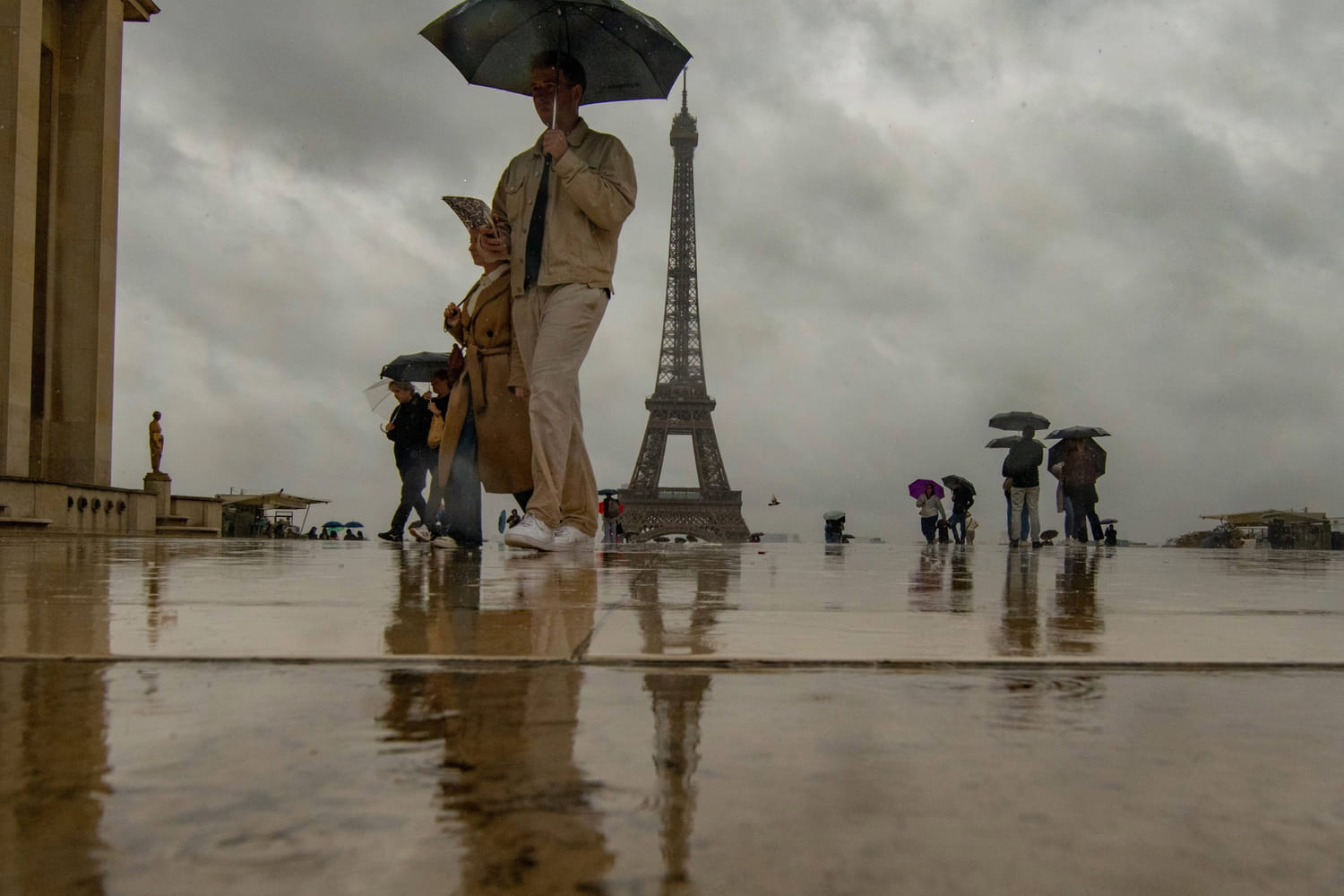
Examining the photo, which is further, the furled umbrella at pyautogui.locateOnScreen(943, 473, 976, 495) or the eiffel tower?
the eiffel tower

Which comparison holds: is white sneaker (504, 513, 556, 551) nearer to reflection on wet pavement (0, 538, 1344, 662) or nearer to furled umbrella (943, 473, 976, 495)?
reflection on wet pavement (0, 538, 1344, 662)

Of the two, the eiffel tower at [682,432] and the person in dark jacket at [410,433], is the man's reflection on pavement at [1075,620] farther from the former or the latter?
the eiffel tower at [682,432]

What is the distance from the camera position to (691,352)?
5906 cm

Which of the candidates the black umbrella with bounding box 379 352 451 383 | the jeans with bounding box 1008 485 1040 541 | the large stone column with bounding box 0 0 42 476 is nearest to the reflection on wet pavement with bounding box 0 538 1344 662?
the black umbrella with bounding box 379 352 451 383

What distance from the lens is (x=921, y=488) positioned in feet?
73.0

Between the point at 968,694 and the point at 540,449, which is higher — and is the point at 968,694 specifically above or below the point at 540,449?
below

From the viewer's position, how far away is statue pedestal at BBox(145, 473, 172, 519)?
23781mm

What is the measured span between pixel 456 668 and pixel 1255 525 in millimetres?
46544

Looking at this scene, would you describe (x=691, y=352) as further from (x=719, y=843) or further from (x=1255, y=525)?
(x=719, y=843)

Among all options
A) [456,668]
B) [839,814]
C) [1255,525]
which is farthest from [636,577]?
[1255,525]

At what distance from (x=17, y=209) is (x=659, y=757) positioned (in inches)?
822

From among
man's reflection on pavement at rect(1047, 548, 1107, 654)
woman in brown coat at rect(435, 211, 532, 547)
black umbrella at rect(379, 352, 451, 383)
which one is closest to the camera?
man's reflection on pavement at rect(1047, 548, 1107, 654)

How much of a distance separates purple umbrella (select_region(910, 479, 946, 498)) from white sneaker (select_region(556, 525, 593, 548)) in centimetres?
1697

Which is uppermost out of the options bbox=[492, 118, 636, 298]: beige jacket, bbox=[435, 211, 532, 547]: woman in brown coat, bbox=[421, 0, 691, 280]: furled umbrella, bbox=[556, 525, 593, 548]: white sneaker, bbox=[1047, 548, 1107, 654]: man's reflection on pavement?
bbox=[421, 0, 691, 280]: furled umbrella
